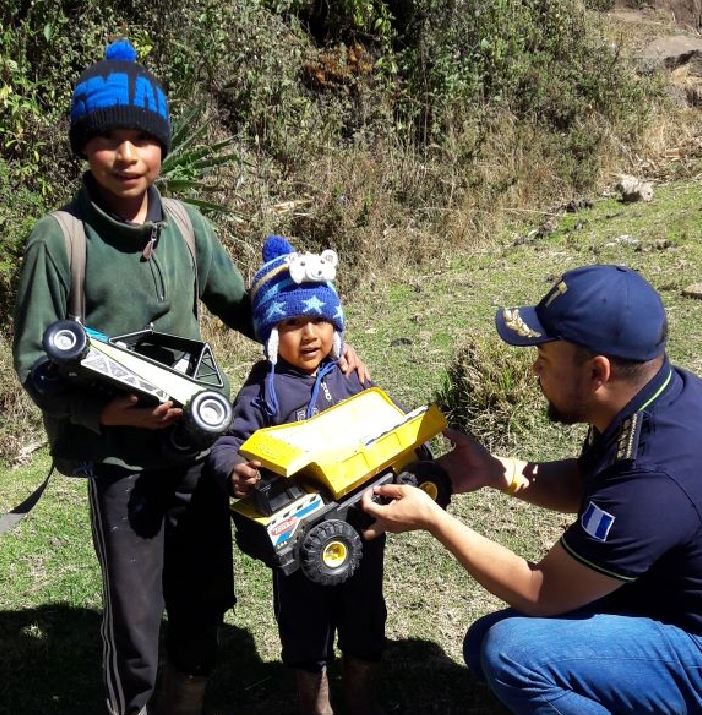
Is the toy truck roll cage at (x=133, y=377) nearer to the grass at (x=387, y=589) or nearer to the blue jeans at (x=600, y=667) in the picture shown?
the blue jeans at (x=600, y=667)

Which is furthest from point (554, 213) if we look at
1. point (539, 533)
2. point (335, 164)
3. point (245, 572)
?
point (245, 572)

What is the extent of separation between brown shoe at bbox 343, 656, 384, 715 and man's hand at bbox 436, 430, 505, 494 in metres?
0.66

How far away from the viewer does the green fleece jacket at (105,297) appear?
2.26 metres

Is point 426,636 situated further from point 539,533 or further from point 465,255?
point 465,255

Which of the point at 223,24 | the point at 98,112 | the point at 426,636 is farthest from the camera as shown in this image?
the point at 223,24

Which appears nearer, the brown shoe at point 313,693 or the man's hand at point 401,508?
the man's hand at point 401,508

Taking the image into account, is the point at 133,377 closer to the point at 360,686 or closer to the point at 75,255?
the point at 75,255

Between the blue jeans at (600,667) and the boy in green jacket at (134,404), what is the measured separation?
98cm

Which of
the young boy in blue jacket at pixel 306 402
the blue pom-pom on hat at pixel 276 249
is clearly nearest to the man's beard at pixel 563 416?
the young boy in blue jacket at pixel 306 402

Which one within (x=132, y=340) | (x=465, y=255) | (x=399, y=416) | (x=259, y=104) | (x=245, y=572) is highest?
(x=259, y=104)

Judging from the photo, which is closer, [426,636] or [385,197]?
[426,636]

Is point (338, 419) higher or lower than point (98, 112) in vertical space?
lower

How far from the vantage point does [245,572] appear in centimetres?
379

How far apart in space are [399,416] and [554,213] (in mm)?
6760
